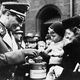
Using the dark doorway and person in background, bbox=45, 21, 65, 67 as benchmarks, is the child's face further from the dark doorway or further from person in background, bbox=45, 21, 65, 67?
the dark doorway

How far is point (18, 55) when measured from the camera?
102 inches

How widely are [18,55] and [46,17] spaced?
10.4 meters

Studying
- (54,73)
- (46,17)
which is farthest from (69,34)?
(46,17)

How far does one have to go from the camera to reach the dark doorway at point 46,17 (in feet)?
40.7

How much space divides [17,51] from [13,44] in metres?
0.14

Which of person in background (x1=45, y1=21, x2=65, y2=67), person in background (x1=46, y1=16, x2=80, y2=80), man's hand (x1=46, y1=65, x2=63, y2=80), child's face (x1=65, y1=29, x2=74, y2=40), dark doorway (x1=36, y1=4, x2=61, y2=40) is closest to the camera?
person in background (x1=46, y1=16, x2=80, y2=80)

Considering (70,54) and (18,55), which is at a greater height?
(18,55)

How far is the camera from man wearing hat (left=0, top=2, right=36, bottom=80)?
256cm

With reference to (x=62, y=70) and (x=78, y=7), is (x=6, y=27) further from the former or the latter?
(x=78, y=7)

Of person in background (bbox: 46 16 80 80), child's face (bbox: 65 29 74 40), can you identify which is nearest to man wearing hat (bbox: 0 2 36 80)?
person in background (bbox: 46 16 80 80)

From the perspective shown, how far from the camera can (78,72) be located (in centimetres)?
297

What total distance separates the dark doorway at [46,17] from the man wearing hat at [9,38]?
31.0 ft

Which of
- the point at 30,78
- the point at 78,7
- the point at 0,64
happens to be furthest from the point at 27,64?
the point at 78,7

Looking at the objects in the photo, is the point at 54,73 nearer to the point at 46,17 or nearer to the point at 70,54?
the point at 70,54
